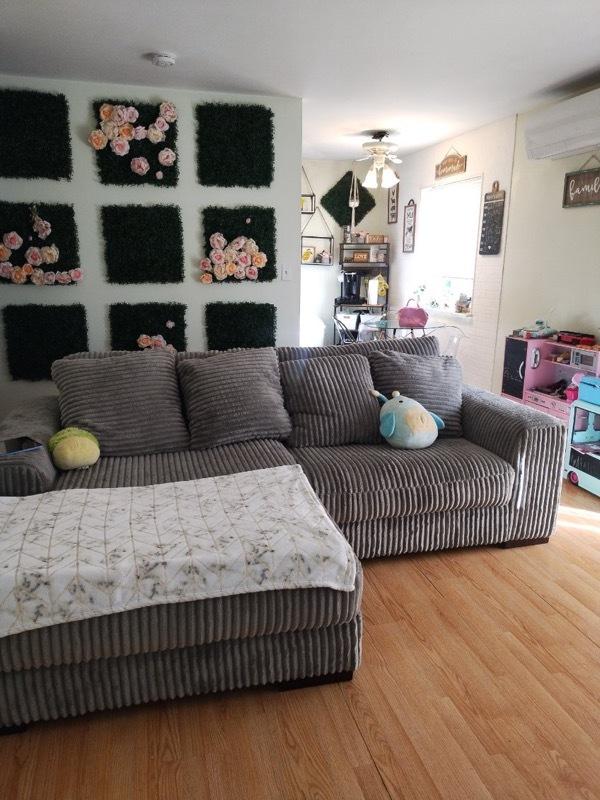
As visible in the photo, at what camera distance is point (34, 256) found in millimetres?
3695

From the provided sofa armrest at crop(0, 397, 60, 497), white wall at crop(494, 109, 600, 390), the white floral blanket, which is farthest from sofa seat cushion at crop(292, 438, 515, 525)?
white wall at crop(494, 109, 600, 390)

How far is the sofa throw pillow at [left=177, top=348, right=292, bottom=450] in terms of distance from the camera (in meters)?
2.58

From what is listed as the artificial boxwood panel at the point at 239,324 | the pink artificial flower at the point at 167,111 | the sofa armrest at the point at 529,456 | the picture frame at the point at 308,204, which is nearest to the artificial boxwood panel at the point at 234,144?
the pink artificial flower at the point at 167,111

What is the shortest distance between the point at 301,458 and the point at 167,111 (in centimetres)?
255

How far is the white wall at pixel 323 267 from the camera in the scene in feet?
22.0

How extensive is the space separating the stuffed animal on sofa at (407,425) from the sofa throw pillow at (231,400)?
1.48 feet

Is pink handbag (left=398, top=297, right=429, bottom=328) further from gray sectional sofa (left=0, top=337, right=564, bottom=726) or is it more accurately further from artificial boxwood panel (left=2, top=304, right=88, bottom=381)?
artificial boxwood panel (left=2, top=304, right=88, bottom=381)

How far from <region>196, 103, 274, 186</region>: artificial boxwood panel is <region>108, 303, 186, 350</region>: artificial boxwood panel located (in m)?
0.88

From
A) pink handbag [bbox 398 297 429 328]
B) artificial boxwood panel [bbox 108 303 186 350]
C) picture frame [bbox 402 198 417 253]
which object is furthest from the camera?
picture frame [bbox 402 198 417 253]

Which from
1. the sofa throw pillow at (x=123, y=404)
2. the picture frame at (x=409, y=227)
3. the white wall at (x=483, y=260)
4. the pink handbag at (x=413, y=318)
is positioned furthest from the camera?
the picture frame at (x=409, y=227)

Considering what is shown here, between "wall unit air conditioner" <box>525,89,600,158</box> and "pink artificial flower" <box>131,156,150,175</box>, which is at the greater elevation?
"wall unit air conditioner" <box>525,89,600,158</box>

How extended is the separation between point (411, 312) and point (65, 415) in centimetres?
365

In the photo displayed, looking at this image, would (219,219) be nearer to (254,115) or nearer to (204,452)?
(254,115)

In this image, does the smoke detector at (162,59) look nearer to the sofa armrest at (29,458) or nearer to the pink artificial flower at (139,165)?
the pink artificial flower at (139,165)
